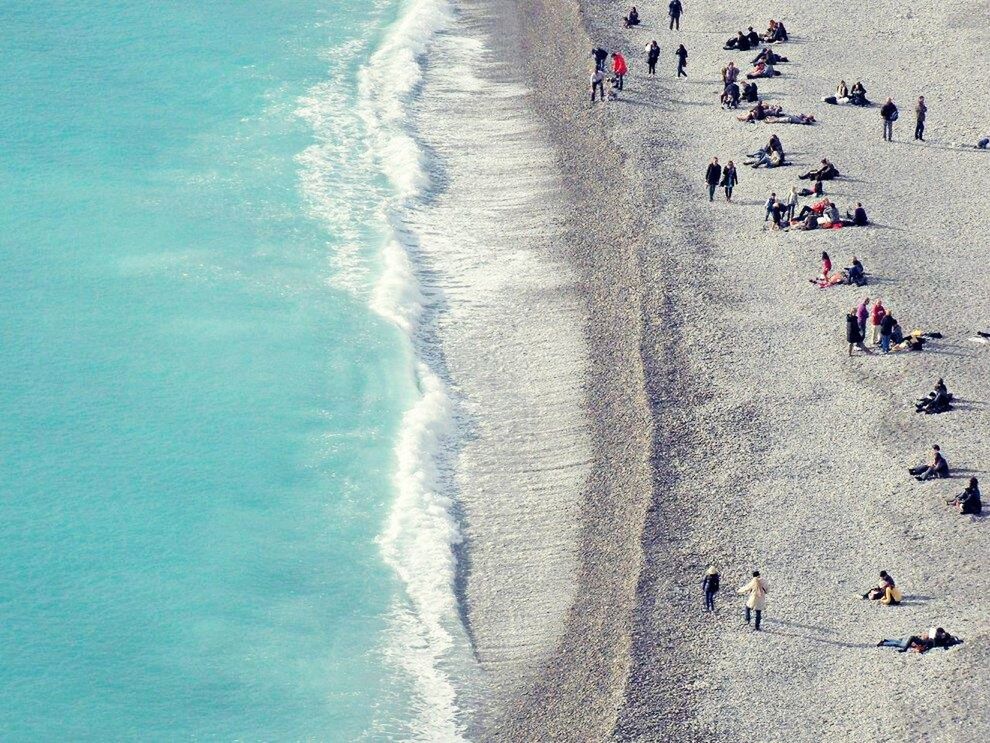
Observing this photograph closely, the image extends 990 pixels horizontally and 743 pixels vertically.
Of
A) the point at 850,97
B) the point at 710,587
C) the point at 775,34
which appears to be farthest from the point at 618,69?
the point at 710,587

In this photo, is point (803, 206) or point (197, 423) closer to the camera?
point (197, 423)

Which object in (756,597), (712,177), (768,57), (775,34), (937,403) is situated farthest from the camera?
(775,34)

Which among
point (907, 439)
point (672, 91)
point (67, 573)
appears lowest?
point (67, 573)

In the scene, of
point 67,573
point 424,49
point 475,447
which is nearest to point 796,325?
point 475,447

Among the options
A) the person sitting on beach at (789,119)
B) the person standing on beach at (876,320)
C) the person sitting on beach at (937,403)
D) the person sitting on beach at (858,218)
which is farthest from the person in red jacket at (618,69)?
the person sitting on beach at (937,403)

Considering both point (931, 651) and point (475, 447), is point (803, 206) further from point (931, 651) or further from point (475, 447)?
point (931, 651)

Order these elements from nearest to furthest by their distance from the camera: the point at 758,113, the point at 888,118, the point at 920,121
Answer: the point at 888,118, the point at 920,121, the point at 758,113

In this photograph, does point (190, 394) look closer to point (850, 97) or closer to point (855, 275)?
point (855, 275)
